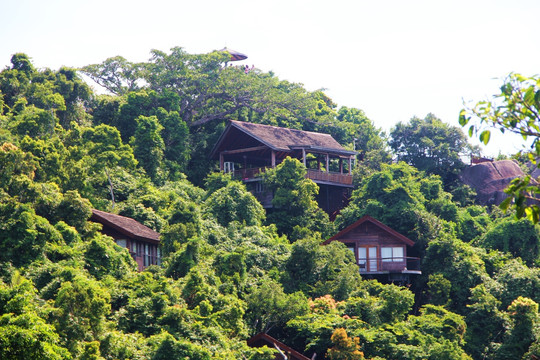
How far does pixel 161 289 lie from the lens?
2611 centimetres

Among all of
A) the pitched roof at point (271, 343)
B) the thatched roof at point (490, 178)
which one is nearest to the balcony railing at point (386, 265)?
the pitched roof at point (271, 343)

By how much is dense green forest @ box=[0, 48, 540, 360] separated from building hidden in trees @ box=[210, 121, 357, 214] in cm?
144

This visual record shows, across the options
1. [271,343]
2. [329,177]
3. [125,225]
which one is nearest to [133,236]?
[125,225]

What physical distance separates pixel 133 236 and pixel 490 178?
25346 millimetres

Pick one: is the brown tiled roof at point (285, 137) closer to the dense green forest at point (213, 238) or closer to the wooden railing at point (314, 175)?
the wooden railing at point (314, 175)

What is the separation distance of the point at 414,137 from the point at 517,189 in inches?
1696

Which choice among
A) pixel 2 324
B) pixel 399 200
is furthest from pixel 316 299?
pixel 2 324

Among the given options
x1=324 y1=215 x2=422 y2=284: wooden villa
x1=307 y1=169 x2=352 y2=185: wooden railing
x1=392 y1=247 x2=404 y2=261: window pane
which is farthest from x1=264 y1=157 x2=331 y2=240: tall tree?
x1=392 y1=247 x2=404 y2=261: window pane

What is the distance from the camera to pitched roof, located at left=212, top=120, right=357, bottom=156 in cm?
4428

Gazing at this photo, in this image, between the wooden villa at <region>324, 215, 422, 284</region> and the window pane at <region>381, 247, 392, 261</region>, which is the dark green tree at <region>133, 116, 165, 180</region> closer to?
the wooden villa at <region>324, 215, 422, 284</region>

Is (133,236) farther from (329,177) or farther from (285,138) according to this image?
(285,138)

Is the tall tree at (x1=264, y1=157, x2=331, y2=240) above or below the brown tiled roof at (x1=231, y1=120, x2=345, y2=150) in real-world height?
below

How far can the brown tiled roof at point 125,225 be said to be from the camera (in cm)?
Answer: 3030

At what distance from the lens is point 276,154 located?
150ft
